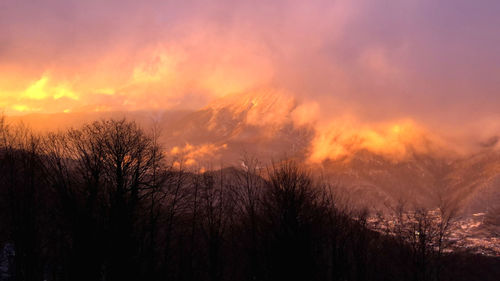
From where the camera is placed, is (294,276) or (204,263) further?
(204,263)

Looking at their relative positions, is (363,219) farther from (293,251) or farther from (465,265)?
(465,265)

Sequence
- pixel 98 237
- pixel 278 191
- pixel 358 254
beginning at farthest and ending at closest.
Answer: pixel 358 254 → pixel 278 191 → pixel 98 237

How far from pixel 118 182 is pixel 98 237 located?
4135 mm

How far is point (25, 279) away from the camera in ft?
90.7

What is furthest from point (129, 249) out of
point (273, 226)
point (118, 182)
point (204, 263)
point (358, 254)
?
point (358, 254)

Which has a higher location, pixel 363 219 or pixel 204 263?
pixel 363 219

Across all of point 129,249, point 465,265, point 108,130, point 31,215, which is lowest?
point 465,265

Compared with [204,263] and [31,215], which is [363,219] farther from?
[31,215]

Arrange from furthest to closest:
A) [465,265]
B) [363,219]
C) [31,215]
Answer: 1. [465,265]
2. [363,219]
3. [31,215]

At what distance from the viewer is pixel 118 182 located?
90.3 ft

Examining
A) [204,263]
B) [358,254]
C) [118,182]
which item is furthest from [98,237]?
[358,254]

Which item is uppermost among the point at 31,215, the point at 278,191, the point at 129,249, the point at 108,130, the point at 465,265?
the point at 108,130

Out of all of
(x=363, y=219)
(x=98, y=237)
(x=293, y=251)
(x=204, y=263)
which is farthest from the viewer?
(x=363, y=219)

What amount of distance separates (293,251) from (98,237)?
40.0 feet
